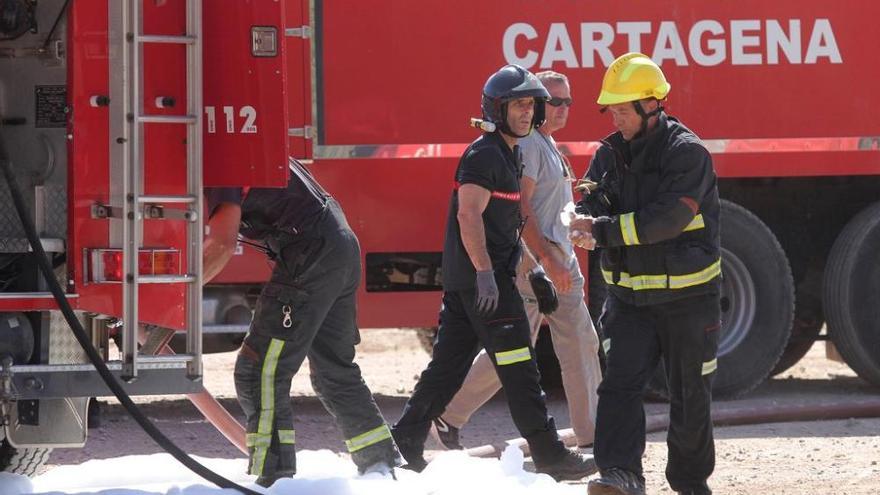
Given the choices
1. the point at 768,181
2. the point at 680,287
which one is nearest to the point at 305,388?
the point at 768,181

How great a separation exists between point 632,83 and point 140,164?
203 centimetres

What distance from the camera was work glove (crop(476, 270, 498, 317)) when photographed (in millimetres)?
7316

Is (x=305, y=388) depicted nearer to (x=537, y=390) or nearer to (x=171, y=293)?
(x=537, y=390)

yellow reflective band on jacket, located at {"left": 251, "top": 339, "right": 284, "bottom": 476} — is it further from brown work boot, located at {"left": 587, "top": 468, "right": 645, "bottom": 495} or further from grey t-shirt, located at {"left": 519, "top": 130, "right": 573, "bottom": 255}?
grey t-shirt, located at {"left": 519, "top": 130, "right": 573, "bottom": 255}

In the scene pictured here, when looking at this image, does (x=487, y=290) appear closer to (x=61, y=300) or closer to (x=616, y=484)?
(x=616, y=484)

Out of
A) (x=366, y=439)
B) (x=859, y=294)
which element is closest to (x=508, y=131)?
(x=366, y=439)

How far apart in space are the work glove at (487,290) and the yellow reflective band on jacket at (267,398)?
0.97 m

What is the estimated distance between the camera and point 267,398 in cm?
675

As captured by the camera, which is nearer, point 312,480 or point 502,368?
point 312,480

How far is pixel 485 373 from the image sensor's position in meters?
8.16

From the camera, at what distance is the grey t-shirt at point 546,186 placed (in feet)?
26.5

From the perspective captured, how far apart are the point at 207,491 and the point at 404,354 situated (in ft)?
25.1

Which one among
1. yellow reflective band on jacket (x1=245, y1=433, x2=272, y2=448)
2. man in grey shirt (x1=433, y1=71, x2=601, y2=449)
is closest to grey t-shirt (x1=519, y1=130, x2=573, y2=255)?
man in grey shirt (x1=433, y1=71, x2=601, y2=449)

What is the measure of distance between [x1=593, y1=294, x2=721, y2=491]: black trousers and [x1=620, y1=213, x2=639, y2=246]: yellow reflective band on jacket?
1.00ft
